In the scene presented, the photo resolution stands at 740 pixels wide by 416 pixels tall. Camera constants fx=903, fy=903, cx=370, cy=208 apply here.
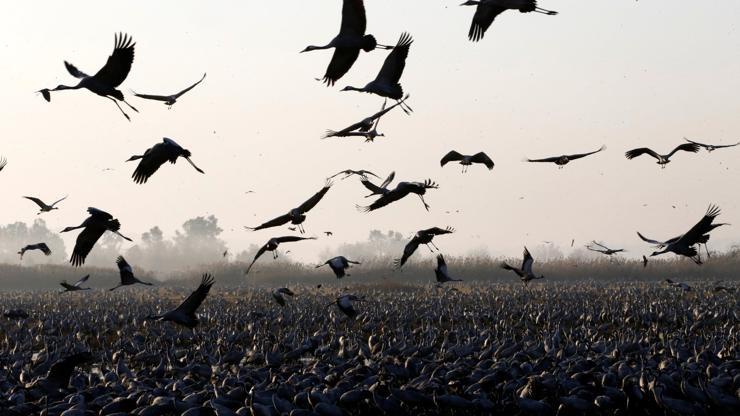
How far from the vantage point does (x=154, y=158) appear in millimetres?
Answer: 11891

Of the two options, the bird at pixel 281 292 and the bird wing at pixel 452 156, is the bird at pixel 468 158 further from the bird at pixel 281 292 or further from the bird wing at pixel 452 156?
the bird at pixel 281 292

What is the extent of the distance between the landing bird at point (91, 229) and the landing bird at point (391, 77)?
3.61 m

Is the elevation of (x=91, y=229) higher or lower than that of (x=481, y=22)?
lower

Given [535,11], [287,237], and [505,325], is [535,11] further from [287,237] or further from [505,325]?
[505,325]

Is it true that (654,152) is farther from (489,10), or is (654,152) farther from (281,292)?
(281,292)

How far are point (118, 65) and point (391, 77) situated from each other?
142 inches

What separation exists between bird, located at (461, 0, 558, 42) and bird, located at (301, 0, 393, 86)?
1248 millimetres

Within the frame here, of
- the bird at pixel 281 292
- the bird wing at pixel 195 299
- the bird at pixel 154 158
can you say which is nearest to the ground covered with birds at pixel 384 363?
the bird at pixel 281 292

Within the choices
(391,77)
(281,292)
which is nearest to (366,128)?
(391,77)

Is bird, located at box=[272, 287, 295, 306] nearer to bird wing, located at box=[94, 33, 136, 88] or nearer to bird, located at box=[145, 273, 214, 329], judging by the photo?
bird, located at box=[145, 273, 214, 329]

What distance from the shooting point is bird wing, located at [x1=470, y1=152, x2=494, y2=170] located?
14336mm

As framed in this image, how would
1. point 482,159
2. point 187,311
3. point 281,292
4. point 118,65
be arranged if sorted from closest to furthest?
point 118,65 < point 187,311 < point 482,159 < point 281,292

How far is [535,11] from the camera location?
1112 cm

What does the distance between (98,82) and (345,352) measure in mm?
6773
